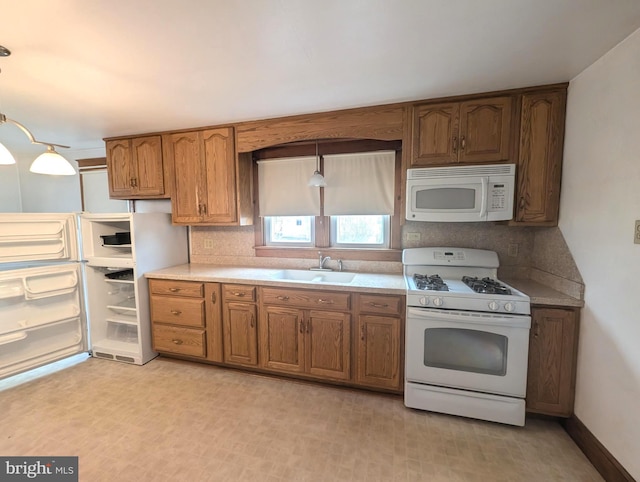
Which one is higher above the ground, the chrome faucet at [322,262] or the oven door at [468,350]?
the chrome faucet at [322,262]

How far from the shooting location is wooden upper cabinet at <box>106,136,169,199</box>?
2.94 metres

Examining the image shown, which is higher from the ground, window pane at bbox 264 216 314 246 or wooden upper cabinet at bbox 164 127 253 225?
wooden upper cabinet at bbox 164 127 253 225

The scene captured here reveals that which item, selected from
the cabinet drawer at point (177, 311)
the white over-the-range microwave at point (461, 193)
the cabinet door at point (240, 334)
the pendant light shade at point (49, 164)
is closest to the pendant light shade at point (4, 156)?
the pendant light shade at point (49, 164)

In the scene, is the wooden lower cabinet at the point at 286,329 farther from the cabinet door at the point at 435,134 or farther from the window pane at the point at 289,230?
the cabinet door at the point at 435,134

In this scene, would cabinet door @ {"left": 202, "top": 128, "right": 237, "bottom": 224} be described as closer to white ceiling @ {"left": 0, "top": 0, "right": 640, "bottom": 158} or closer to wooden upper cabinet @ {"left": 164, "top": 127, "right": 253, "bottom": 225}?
wooden upper cabinet @ {"left": 164, "top": 127, "right": 253, "bottom": 225}

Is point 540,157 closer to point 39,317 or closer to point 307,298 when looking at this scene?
point 307,298

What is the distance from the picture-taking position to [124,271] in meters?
3.08

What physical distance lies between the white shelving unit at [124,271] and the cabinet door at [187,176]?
27cm

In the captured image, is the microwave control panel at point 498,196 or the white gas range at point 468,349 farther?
the microwave control panel at point 498,196

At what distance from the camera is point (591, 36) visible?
1.40 m

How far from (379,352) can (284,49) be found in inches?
84.8

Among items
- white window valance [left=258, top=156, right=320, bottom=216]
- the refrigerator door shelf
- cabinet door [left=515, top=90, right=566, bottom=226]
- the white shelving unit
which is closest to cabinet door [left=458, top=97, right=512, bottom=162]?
cabinet door [left=515, top=90, right=566, bottom=226]

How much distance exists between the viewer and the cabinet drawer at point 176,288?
261 centimetres

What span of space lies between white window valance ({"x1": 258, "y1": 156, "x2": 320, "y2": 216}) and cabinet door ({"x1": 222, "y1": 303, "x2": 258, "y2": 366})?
3.48ft
